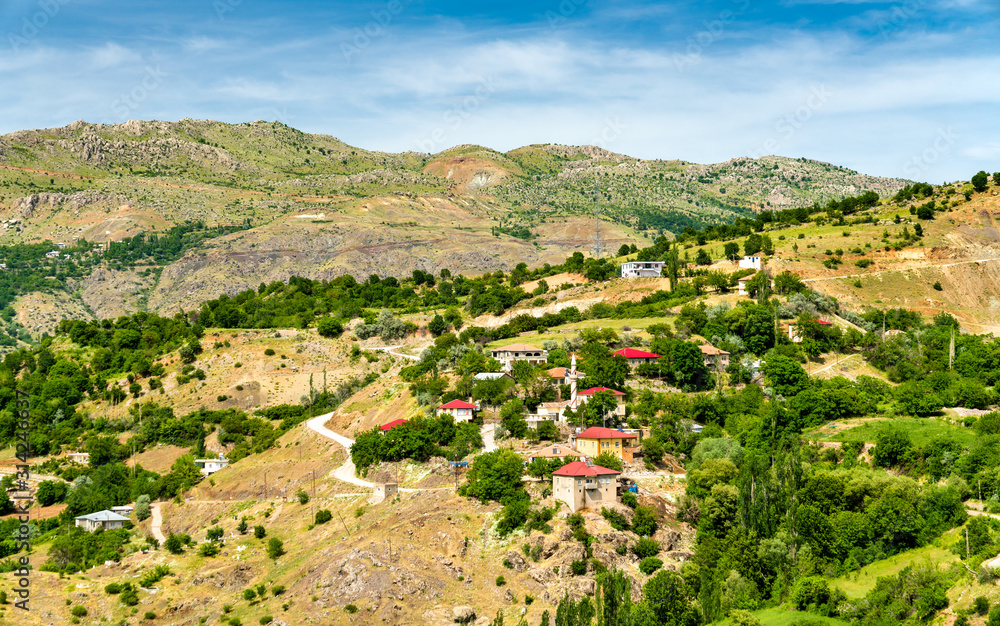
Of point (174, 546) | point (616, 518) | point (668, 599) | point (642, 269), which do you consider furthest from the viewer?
point (642, 269)

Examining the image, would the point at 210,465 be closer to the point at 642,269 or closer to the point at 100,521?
the point at 100,521

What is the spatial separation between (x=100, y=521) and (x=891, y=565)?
6258 centimetres

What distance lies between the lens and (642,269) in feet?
427

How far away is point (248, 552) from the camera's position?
7025cm

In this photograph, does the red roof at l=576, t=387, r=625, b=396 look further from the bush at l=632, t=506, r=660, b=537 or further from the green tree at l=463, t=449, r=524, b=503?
the bush at l=632, t=506, r=660, b=537

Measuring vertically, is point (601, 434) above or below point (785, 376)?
below

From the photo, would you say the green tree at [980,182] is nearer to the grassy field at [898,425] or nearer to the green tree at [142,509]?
the grassy field at [898,425]

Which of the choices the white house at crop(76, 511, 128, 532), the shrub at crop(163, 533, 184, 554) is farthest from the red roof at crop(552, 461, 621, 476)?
the white house at crop(76, 511, 128, 532)

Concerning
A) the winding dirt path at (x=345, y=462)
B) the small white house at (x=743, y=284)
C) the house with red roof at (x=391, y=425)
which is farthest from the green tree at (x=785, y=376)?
the winding dirt path at (x=345, y=462)

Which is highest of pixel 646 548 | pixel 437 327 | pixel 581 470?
pixel 437 327

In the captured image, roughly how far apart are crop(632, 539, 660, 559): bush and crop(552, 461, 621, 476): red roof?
17.9ft

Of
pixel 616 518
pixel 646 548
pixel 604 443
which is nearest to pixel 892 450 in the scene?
pixel 646 548

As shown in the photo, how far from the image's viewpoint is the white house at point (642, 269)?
129 meters

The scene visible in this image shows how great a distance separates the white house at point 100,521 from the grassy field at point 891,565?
2293 inches
